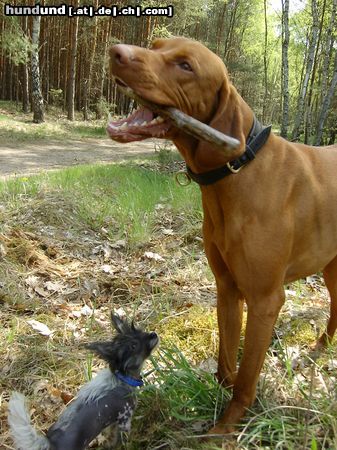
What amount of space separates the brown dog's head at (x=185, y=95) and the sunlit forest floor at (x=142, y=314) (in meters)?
1.18

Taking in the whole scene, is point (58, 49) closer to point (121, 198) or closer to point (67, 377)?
point (121, 198)

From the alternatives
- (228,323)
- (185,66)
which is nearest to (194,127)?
(185,66)

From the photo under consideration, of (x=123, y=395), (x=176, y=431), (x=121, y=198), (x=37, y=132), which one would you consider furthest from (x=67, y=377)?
(x=37, y=132)

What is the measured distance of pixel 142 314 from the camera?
3.51 m

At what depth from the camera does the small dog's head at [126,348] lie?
7.16 feet

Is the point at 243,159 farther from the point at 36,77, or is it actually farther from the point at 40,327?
the point at 36,77

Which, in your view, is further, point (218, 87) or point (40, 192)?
point (40, 192)

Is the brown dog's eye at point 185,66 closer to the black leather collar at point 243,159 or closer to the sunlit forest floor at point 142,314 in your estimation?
the black leather collar at point 243,159

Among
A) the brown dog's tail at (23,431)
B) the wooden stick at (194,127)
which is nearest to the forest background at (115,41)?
the wooden stick at (194,127)

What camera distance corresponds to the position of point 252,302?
2152 mm

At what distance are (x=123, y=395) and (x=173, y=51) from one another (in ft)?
5.63

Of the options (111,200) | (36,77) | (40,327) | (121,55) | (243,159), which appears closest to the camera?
(121,55)

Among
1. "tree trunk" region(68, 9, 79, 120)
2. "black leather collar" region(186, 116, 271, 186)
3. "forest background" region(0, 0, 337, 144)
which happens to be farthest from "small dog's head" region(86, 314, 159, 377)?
"tree trunk" region(68, 9, 79, 120)

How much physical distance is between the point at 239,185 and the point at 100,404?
127cm
